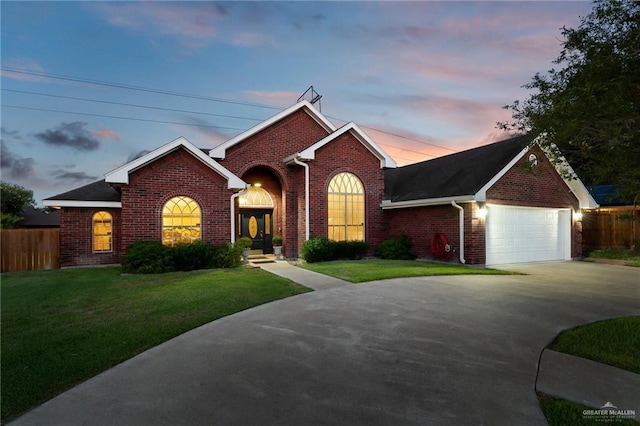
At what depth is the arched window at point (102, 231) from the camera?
43.8ft

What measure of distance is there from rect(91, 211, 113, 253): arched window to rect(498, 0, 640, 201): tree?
14.5 meters

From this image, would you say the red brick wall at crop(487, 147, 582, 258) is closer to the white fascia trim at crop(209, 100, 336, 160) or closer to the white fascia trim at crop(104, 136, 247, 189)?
the white fascia trim at crop(209, 100, 336, 160)

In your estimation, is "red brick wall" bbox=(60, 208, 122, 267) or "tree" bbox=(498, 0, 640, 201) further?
"red brick wall" bbox=(60, 208, 122, 267)

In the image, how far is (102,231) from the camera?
1349 cm

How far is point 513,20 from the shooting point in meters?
8.93

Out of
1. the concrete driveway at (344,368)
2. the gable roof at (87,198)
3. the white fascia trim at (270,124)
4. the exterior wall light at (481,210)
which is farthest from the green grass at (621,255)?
the gable roof at (87,198)

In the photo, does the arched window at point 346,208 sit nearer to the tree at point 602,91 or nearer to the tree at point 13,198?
the tree at point 602,91

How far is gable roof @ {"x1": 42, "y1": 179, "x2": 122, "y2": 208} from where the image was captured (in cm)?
1257

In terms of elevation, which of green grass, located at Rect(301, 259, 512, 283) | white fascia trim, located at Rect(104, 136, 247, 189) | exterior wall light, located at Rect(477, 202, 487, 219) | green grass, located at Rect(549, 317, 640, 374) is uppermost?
white fascia trim, located at Rect(104, 136, 247, 189)

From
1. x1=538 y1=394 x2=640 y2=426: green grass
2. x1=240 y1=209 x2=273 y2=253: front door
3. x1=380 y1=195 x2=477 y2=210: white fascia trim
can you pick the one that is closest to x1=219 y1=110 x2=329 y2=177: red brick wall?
x1=240 y1=209 x2=273 y2=253: front door

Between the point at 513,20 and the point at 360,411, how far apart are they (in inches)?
401

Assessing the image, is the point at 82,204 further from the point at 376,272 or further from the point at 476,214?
the point at 476,214

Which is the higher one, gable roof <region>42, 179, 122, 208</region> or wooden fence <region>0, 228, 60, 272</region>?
gable roof <region>42, 179, 122, 208</region>

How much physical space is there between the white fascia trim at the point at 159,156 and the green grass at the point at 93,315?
332 centimetres
